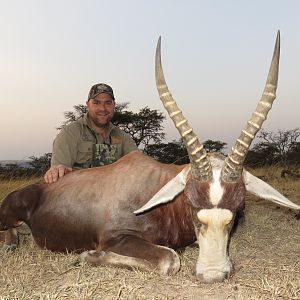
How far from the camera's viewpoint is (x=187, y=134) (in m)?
3.42

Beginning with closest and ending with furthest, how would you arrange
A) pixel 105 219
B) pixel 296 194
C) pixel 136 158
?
pixel 105 219 → pixel 136 158 → pixel 296 194

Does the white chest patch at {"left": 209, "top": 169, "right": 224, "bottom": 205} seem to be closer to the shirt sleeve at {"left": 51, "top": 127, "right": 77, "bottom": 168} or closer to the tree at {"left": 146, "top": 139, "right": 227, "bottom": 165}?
the shirt sleeve at {"left": 51, "top": 127, "right": 77, "bottom": 168}

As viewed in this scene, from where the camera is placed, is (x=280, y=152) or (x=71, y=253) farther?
(x=280, y=152)

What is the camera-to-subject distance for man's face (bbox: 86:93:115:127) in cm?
609

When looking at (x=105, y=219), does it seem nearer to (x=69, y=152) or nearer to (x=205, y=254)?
(x=205, y=254)

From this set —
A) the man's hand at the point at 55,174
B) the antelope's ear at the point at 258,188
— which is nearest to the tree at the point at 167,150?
the man's hand at the point at 55,174

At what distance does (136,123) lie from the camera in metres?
21.4

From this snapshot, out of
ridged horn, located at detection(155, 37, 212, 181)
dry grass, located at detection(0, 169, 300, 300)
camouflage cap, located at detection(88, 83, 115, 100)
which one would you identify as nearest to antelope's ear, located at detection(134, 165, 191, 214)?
ridged horn, located at detection(155, 37, 212, 181)

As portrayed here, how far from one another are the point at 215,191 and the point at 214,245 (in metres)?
0.36

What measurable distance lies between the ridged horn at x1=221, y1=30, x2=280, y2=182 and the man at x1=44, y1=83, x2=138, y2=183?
2848 millimetres

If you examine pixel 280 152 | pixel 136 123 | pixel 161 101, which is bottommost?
pixel 280 152

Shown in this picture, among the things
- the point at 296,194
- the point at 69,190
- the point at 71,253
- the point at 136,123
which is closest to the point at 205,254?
the point at 71,253

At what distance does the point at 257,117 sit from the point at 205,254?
3.36ft

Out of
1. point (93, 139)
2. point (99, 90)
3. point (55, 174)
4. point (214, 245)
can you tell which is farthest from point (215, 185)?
point (99, 90)
